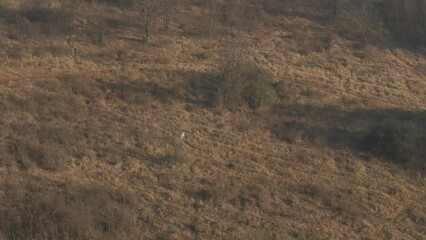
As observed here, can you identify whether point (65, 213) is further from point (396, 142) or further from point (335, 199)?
point (396, 142)

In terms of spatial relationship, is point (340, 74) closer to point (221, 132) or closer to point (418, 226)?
point (221, 132)

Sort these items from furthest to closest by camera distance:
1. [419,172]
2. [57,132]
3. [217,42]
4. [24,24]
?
1. [217,42]
2. [24,24]
3. [419,172]
4. [57,132]

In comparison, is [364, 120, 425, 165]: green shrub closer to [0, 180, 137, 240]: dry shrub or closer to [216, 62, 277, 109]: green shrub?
[216, 62, 277, 109]: green shrub

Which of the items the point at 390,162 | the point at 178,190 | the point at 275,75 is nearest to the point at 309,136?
the point at 390,162

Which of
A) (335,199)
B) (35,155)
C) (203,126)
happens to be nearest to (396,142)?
(335,199)

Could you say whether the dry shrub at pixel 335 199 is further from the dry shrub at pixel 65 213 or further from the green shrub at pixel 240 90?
the dry shrub at pixel 65 213

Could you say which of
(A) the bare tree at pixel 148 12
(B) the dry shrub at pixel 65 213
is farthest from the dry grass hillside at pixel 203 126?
(A) the bare tree at pixel 148 12
